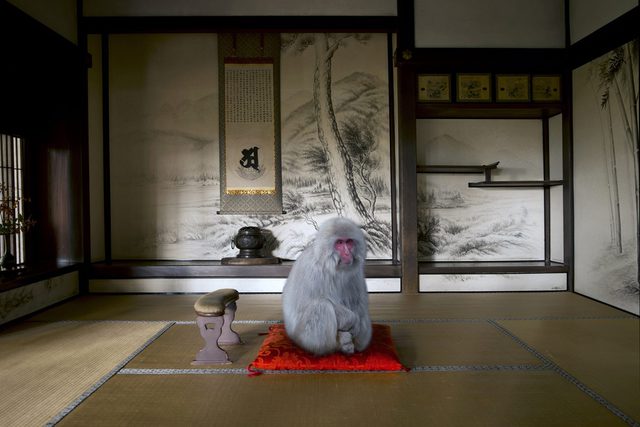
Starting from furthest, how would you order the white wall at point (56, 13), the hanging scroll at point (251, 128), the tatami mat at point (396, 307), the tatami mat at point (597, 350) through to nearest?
1. the hanging scroll at point (251, 128)
2. the white wall at point (56, 13)
3. the tatami mat at point (396, 307)
4. the tatami mat at point (597, 350)

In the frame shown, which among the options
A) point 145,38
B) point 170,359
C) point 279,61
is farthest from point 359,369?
point 145,38

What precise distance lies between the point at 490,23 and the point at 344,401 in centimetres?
431

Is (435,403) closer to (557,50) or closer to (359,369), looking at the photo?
(359,369)

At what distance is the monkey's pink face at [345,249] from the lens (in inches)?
89.0

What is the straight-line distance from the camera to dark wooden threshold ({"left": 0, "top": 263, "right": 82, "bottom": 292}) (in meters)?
3.38

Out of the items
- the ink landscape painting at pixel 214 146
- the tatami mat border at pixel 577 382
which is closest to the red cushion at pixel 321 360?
the tatami mat border at pixel 577 382

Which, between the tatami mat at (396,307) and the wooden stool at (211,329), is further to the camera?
the tatami mat at (396,307)

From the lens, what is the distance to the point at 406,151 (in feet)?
15.0

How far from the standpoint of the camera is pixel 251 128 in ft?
16.3


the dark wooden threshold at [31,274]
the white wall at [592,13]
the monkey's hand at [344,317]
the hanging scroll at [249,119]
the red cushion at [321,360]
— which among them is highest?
the white wall at [592,13]

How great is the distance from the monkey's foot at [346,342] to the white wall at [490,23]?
137 inches

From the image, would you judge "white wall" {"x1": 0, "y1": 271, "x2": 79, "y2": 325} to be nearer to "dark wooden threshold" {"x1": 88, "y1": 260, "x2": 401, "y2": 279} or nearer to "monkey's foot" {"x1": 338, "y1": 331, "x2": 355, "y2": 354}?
"dark wooden threshold" {"x1": 88, "y1": 260, "x2": 401, "y2": 279}

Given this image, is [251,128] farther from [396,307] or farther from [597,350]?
[597,350]

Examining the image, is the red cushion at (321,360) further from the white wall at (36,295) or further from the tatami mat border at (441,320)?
the white wall at (36,295)
